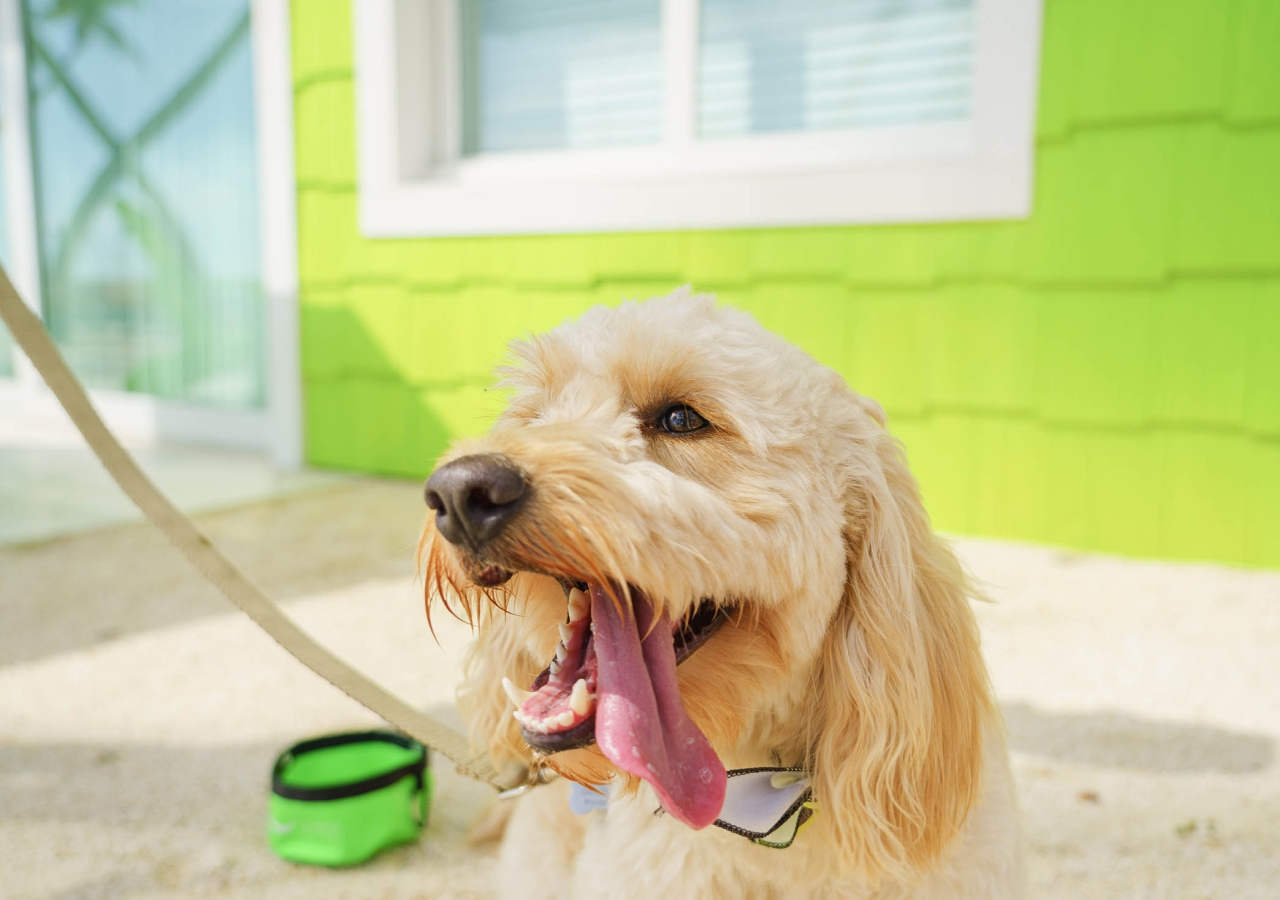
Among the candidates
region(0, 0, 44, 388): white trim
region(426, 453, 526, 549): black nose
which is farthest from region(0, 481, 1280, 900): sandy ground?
region(0, 0, 44, 388): white trim

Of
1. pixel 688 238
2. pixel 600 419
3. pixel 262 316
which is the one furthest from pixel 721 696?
pixel 262 316

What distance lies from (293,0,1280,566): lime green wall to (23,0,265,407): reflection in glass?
3072mm

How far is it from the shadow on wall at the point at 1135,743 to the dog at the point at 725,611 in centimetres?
123

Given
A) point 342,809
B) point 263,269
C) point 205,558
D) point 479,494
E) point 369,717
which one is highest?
point 263,269

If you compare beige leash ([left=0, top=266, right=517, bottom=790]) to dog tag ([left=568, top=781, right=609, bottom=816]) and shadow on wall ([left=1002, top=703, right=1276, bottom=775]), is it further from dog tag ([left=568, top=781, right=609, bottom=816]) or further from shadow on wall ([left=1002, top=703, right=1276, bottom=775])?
shadow on wall ([left=1002, top=703, right=1276, bottom=775])

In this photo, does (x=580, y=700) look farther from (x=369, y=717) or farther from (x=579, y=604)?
(x=369, y=717)

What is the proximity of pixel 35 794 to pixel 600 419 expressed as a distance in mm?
1899

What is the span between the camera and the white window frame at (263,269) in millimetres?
5801

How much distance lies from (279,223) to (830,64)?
3.47m

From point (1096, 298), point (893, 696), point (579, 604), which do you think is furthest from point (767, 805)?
point (1096, 298)

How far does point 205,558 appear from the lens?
173 cm

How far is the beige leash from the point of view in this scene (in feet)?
5.35

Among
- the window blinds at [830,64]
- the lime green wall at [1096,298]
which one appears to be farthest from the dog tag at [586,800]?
the window blinds at [830,64]

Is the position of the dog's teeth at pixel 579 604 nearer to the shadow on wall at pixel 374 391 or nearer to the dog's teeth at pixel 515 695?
the dog's teeth at pixel 515 695
